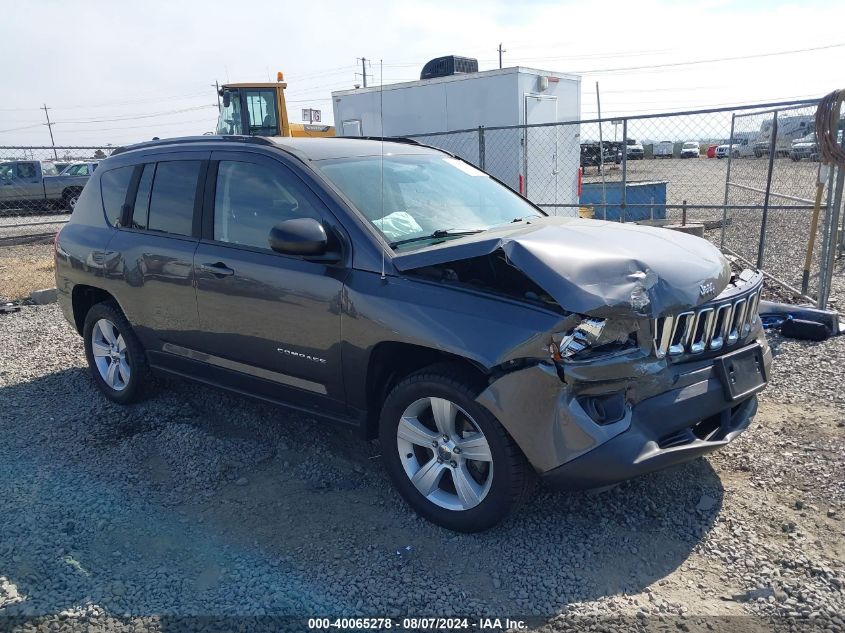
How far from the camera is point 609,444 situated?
116 inches

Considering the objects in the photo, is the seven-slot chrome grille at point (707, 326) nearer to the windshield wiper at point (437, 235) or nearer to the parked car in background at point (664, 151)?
the windshield wiper at point (437, 235)

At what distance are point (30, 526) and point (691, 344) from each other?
11.4 ft

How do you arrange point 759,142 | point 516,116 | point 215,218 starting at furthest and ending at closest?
point 516,116, point 759,142, point 215,218

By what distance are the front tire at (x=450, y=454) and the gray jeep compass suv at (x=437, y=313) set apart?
0.01 m

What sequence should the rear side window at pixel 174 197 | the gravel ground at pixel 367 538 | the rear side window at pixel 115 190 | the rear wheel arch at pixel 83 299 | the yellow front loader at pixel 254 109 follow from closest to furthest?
the gravel ground at pixel 367 538
the rear side window at pixel 174 197
the rear side window at pixel 115 190
the rear wheel arch at pixel 83 299
the yellow front loader at pixel 254 109

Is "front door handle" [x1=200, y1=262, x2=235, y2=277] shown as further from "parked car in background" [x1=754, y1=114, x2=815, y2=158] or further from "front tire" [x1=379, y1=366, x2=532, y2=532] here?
"parked car in background" [x1=754, y1=114, x2=815, y2=158]

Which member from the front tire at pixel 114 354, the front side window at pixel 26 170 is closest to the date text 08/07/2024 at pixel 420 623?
the front tire at pixel 114 354

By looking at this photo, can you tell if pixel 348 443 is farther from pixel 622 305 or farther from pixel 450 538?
pixel 622 305

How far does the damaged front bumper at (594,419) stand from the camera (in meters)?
2.96

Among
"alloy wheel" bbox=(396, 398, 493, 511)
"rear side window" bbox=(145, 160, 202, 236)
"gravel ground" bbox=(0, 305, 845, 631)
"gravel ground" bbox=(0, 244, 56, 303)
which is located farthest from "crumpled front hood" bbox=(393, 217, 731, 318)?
"gravel ground" bbox=(0, 244, 56, 303)

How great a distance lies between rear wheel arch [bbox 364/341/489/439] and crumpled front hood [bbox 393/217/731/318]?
0.43 meters

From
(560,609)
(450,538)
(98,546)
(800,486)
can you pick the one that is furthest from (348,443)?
(800,486)

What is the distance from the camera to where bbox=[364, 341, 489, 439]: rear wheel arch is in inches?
135

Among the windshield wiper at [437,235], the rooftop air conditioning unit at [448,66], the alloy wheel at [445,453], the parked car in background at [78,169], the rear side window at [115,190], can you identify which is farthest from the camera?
the parked car in background at [78,169]
